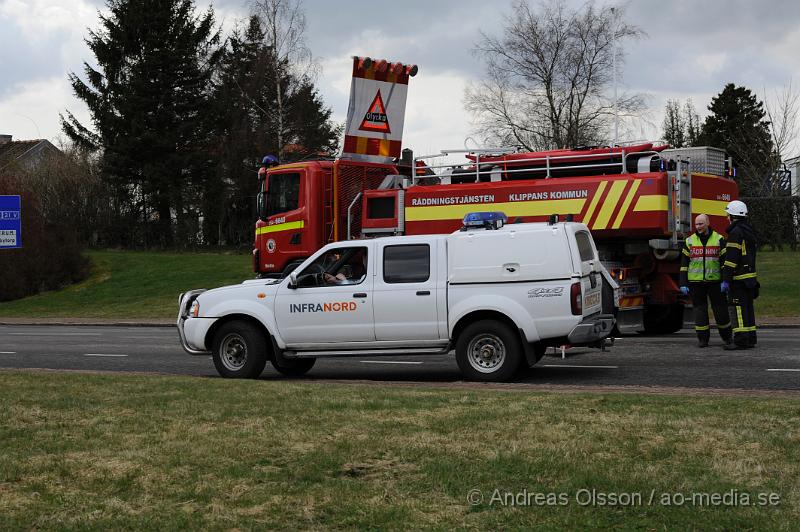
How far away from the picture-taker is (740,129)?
5212cm

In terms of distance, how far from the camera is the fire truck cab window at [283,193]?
19.0 m

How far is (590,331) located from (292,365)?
153 inches

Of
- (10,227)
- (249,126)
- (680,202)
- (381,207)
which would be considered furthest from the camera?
(249,126)

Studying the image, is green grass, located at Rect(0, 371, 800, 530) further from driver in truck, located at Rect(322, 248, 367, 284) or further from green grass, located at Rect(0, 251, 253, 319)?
green grass, located at Rect(0, 251, 253, 319)

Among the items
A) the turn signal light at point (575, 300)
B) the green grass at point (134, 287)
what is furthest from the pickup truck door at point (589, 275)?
the green grass at point (134, 287)

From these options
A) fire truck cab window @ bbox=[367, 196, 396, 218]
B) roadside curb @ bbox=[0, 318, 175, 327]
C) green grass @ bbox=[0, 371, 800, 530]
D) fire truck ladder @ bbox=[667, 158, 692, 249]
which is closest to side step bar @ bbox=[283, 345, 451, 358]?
green grass @ bbox=[0, 371, 800, 530]

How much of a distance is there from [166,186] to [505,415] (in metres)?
44.6

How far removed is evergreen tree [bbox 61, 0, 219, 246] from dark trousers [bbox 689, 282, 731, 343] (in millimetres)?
37982

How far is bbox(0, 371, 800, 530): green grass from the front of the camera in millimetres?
5387

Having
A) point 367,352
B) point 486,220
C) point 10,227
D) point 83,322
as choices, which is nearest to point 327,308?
point 367,352

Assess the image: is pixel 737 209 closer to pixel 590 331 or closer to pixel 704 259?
pixel 704 259

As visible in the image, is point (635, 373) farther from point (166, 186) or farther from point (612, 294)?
point (166, 186)

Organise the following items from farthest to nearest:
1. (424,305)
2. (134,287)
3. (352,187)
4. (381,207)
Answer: (134,287) → (352,187) → (381,207) → (424,305)

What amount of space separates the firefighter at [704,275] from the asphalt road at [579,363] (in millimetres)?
350
